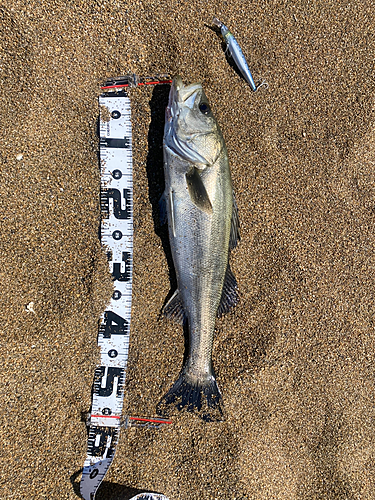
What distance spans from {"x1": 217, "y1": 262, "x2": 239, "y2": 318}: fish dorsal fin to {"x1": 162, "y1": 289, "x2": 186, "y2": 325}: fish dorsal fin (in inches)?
12.9

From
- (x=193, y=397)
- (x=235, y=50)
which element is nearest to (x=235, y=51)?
(x=235, y=50)

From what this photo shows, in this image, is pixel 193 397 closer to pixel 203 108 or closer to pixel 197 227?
pixel 197 227

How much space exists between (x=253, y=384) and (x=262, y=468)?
752 mm

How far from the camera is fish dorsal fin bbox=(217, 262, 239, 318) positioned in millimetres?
2451

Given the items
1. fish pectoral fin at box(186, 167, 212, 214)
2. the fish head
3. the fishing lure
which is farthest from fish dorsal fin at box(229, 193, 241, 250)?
the fishing lure

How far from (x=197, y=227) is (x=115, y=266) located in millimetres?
794

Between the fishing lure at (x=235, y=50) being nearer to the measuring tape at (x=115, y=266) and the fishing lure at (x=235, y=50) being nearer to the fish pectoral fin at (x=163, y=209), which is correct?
the measuring tape at (x=115, y=266)

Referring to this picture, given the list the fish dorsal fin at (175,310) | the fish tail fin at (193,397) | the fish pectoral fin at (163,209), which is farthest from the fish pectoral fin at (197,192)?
the fish tail fin at (193,397)

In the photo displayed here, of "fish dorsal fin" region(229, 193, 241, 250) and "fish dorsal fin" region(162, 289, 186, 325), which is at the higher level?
"fish dorsal fin" region(229, 193, 241, 250)

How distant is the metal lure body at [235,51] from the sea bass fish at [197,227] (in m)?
0.53

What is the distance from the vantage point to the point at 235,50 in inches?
95.0

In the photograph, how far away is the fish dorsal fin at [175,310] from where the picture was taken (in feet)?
7.94

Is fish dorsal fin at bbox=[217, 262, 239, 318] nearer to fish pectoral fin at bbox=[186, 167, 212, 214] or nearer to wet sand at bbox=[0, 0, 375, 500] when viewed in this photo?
wet sand at bbox=[0, 0, 375, 500]

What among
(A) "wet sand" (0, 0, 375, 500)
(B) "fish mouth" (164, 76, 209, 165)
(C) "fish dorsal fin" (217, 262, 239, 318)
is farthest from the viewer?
(C) "fish dorsal fin" (217, 262, 239, 318)
